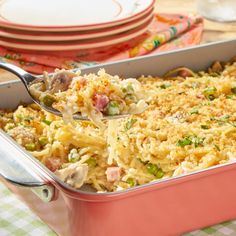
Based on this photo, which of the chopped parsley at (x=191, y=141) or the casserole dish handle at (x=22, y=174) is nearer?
the casserole dish handle at (x=22, y=174)

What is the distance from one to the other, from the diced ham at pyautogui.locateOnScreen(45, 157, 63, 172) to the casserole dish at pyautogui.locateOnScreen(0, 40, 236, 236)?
166mm

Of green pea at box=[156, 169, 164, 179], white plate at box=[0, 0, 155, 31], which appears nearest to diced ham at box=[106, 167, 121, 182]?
green pea at box=[156, 169, 164, 179]

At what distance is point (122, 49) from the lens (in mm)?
3518

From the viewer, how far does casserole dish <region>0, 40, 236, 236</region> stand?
6.59 feet

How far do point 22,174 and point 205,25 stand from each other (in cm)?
209

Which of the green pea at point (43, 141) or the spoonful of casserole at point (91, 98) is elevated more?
the spoonful of casserole at point (91, 98)

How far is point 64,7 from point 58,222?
5.83 ft

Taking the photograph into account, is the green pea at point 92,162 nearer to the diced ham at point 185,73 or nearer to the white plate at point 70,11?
the diced ham at point 185,73

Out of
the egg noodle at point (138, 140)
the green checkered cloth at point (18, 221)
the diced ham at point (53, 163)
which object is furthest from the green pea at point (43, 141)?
the green checkered cloth at point (18, 221)

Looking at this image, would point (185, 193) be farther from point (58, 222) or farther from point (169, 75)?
point (169, 75)

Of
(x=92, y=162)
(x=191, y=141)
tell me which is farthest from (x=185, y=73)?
(x=92, y=162)

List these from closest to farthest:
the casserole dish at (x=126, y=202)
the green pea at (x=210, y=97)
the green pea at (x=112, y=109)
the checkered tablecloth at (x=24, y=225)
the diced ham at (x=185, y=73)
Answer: the casserole dish at (x=126, y=202) → the checkered tablecloth at (x=24, y=225) → the green pea at (x=112, y=109) → the green pea at (x=210, y=97) → the diced ham at (x=185, y=73)

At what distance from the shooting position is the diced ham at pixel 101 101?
2398 millimetres

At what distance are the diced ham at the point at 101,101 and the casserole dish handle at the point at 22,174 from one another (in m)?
0.33
